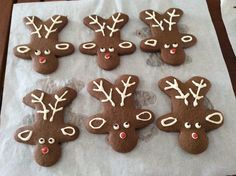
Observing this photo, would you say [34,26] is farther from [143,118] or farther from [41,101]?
[143,118]

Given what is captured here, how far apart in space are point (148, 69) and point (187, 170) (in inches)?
10.9

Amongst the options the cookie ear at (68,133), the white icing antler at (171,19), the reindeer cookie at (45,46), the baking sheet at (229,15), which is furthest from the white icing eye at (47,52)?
the baking sheet at (229,15)

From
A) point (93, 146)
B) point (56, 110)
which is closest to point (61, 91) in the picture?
point (56, 110)

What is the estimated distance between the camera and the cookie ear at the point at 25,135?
739mm

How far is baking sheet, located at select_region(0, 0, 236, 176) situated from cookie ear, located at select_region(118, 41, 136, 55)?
0.02 metres

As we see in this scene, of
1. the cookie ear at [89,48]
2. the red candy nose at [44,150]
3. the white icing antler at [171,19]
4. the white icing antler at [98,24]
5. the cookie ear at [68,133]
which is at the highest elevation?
the white icing antler at [171,19]

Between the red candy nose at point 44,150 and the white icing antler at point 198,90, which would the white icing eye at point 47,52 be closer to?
the red candy nose at point 44,150

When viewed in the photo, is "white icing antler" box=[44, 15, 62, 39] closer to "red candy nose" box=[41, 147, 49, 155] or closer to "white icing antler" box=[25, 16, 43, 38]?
"white icing antler" box=[25, 16, 43, 38]

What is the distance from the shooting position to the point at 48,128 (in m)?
0.75

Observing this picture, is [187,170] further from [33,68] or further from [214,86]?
[33,68]

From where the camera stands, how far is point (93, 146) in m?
0.74

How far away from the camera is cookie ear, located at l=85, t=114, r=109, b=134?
29.6 inches

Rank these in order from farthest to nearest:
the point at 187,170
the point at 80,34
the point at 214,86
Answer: the point at 80,34, the point at 214,86, the point at 187,170

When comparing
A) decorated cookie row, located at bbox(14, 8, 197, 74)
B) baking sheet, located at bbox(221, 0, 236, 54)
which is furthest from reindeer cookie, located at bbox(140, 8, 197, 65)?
baking sheet, located at bbox(221, 0, 236, 54)
